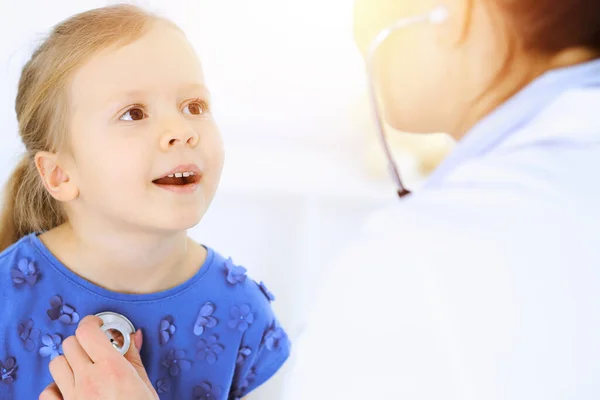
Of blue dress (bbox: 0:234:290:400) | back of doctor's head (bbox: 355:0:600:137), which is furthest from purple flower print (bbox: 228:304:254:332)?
back of doctor's head (bbox: 355:0:600:137)

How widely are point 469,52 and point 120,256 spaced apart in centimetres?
58

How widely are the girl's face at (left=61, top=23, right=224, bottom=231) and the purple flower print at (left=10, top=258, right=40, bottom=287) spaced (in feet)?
0.43

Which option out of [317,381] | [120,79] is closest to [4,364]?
[120,79]

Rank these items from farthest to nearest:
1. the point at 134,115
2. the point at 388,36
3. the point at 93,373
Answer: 1. the point at 134,115
2. the point at 93,373
3. the point at 388,36

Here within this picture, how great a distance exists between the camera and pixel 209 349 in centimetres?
102

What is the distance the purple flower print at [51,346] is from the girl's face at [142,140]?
19 cm

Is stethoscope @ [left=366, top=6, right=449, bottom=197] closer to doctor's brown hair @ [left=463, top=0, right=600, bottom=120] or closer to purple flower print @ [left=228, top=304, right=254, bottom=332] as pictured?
doctor's brown hair @ [left=463, top=0, right=600, bottom=120]

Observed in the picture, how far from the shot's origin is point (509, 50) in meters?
0.57

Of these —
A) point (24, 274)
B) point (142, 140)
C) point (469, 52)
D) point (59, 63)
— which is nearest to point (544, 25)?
point (469, 52)

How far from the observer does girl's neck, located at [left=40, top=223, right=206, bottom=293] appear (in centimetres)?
96

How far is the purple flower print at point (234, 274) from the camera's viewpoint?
1.05 metres

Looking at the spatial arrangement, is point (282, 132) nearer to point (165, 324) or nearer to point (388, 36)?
point (165, 324)

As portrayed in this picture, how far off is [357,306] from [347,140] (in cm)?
81

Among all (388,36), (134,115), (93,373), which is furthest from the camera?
(134,115)
